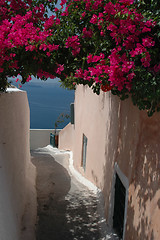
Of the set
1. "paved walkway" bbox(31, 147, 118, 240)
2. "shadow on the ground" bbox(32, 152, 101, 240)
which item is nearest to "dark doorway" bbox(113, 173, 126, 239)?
"paved walkway" bbox(31, 147, 118, 240)

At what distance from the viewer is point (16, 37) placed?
3.44 m

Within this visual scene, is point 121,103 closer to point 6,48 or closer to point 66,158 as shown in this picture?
point 6,48

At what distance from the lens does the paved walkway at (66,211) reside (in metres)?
5.94

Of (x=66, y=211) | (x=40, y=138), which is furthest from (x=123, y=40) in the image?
(x=40, y=138)

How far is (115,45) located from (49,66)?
3.45 feet

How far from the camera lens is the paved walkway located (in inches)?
234

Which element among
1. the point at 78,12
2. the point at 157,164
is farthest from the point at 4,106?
the point at 157,164

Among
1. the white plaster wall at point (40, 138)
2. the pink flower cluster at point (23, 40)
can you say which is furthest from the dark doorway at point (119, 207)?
the white plaster wall at point (40, 138)

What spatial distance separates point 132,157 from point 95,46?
219 cm

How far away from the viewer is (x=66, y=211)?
7.04 metres

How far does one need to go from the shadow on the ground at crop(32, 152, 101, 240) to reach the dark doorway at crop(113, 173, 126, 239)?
1.99 ft

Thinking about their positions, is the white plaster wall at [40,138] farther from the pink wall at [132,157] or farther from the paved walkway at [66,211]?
the pink wall at [132,157]

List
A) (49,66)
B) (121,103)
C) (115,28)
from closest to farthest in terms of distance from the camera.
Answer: (115,28) → (49,66) → (121,103)

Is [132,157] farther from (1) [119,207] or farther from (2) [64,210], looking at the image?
(2) [64,210]
